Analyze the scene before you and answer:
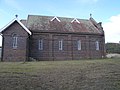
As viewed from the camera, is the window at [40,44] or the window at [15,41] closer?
the window at [15,41]

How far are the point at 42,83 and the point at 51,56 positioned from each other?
23131 mm

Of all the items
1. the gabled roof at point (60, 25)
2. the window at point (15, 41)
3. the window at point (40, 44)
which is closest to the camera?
the window at point (15, 41)

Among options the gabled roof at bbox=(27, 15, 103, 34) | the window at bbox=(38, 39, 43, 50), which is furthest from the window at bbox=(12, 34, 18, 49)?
the window at bbox=(38, 39, 43, 50)

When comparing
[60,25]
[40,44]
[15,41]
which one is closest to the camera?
A: [15,41]

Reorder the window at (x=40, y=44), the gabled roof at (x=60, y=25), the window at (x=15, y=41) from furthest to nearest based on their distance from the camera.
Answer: the gabled roof at (x=60, y=25)
the window at (x=40, y=44)
the window at (x=15, y=41)

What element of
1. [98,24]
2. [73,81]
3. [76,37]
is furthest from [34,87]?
[98,24]

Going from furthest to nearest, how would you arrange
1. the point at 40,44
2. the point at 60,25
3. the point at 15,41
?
the point at 60,25 → the point at 40,44 → the point at 15,41

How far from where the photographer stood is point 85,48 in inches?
1423

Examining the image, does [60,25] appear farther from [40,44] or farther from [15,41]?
[15,41]

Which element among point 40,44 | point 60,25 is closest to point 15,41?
point 40,44

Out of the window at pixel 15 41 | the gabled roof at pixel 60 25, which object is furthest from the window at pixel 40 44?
the window at pixel 15 41

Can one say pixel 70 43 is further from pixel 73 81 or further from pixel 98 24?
pixel 73 81

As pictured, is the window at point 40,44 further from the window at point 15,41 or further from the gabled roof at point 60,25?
the window at point 15,41

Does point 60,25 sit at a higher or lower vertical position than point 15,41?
higher
